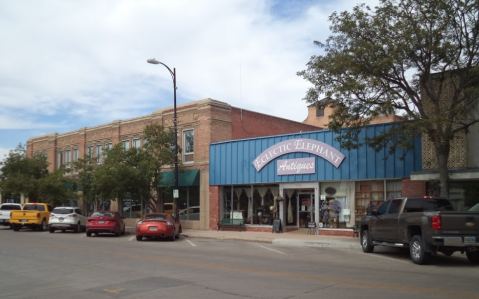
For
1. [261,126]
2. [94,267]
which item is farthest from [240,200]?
[94,267]

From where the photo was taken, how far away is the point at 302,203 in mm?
25906

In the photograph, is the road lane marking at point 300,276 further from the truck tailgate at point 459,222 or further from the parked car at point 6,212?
the parked car at point 6,212

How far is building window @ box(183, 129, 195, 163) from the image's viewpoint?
3111cm

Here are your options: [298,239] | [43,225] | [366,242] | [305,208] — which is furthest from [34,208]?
[366,242]

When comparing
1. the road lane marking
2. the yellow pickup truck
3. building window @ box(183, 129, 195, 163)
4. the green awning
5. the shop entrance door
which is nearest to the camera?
the road lane marking

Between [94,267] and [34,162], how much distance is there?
29506 mm

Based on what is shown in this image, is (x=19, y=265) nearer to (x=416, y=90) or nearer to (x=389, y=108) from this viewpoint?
(x=389, y=108)

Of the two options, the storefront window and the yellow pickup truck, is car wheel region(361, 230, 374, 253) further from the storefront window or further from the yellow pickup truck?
the yellow pickup truck

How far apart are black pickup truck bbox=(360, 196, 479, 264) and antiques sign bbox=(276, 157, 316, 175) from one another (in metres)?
8.57

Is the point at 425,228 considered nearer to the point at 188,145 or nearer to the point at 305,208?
the point at 305,208

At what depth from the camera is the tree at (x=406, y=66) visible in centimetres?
1688

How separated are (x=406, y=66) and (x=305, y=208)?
33.8 ft

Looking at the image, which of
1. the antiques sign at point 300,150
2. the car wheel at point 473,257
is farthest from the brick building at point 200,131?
the car wheel at point 473,257

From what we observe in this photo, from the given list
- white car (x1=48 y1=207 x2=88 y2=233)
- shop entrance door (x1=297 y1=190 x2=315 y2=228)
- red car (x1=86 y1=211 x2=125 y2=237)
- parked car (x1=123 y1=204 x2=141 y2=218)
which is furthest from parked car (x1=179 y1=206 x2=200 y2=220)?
shop entrance door (x1=297 y1=190 x2=315 y2=228)
